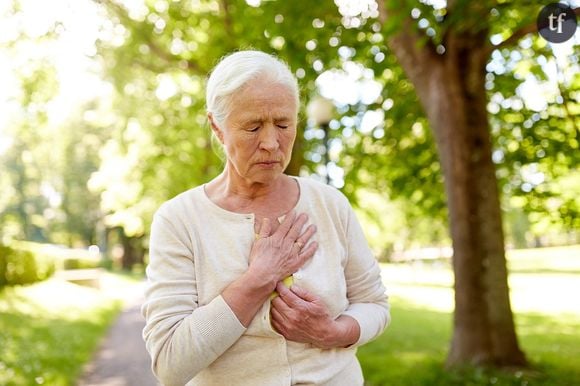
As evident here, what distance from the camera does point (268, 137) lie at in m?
1.91

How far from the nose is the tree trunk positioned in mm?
5867

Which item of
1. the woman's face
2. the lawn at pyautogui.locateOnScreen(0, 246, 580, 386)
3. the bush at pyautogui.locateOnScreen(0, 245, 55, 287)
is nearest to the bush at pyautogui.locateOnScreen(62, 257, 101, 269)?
the lawn at pyautogui.locateOnScreen(0, 246, 580, 386)

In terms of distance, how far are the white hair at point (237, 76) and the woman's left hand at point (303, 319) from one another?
539mm

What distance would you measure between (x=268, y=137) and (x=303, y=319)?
0.52 metres

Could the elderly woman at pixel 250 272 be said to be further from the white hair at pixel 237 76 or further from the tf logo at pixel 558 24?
the tf logo at pixel 558 24

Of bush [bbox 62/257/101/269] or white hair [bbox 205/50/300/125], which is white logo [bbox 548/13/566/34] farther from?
bush [bbox 62/257/101/269]

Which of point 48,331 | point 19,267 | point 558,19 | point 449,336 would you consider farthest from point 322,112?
point 19,267

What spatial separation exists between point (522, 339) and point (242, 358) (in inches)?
502

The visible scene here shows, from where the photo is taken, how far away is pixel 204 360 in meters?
1.81

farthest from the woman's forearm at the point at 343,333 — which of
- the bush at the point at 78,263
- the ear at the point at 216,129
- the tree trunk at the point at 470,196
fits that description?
the bush at the point at 78,263

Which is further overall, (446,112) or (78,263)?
(78,263)

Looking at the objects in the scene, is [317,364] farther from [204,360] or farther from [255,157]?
[255,157]

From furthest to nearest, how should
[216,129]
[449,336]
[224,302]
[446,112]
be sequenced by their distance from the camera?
[449,336]
[446,112]
[216,129]
[224,302]

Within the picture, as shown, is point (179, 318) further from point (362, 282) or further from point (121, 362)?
point (121, 362)
